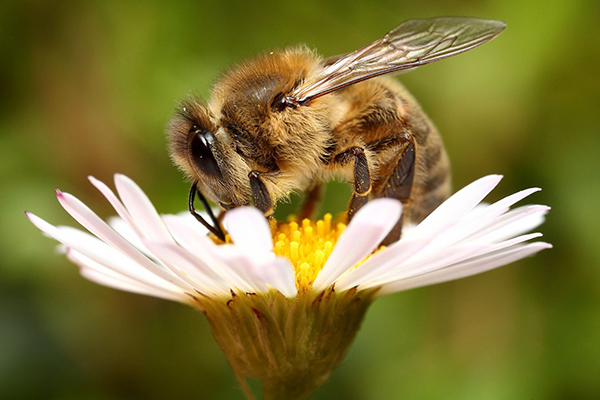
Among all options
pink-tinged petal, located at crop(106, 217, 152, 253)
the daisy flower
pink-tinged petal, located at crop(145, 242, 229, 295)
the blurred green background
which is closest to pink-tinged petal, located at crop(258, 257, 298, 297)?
the daisy flower

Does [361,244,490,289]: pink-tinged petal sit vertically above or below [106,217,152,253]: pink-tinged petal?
below

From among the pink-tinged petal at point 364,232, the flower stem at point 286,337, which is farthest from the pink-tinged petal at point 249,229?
the flower stem at point 286,337

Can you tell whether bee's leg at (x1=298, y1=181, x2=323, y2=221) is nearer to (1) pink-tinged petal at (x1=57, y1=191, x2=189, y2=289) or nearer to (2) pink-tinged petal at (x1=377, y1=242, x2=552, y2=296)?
(2) pink-tinged petal at (x1=377, y1=242, x2=552, y2=296)

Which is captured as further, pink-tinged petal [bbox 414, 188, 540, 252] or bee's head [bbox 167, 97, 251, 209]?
bee's head [bbox 167, 97, 251, 209]

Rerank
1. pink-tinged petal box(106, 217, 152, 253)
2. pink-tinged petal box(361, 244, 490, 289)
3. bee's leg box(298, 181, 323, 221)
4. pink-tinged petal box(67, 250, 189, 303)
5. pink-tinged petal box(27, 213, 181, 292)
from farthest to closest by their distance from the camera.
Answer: bee's leg box(298, 181, 323, 221) < pink-tinged petal box(106, 217, 152, 253) < pink-tinged petal box(67, 250, 189, 303) < pink-tinged petal box(27, 213, 181, 292) < pink-tinged petal box(361, 244, 490, 289)

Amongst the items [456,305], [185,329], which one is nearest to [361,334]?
[456,305]

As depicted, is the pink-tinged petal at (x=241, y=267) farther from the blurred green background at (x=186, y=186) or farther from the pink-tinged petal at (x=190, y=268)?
the blurred green background at (x=186, y=186)

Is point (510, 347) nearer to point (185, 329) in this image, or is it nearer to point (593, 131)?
point (593, 131)
